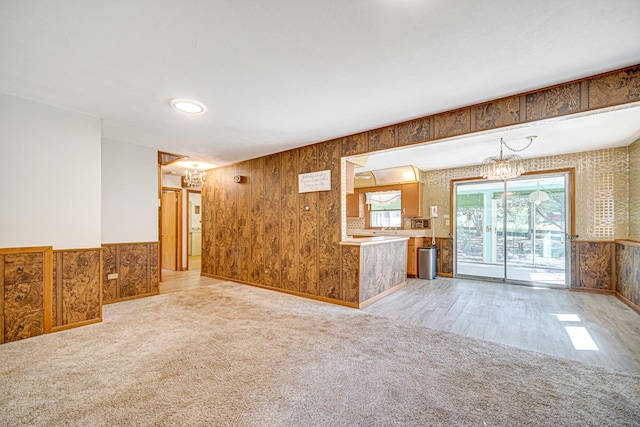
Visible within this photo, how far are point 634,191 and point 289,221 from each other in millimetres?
5813

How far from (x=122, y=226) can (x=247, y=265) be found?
2.24 metres

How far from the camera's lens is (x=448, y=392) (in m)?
1.99

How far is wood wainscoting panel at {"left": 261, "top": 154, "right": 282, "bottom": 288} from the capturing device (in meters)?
5.03

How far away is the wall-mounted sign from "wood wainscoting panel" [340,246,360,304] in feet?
3.45

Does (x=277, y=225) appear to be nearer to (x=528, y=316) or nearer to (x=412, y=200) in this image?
(x=412, y=200)

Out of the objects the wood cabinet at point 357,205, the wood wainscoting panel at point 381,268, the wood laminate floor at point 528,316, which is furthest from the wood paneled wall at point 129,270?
the wood cabinet at point 357,205

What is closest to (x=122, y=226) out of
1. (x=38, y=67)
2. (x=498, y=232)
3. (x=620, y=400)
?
(x=38, y=67)

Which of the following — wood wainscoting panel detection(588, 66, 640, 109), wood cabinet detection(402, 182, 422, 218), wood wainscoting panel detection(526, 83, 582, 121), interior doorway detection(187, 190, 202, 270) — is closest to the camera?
wood wainscoting panel detection(588, 66, 640, 109)

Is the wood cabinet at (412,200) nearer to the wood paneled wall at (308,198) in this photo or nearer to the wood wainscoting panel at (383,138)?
the wood paneled wall at (308,198)

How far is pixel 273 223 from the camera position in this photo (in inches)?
202

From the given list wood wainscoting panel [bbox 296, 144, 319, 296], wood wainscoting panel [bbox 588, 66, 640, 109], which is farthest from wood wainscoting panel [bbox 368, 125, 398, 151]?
wood wainscoting panel [bbox 588, 66, 640, 109]

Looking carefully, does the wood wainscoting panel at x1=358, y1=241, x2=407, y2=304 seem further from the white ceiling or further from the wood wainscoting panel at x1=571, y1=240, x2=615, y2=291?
the wood wainscoting panel at x1=571, y1=240, x2=615, y2=291

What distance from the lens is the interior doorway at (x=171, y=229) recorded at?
7188 millimetres

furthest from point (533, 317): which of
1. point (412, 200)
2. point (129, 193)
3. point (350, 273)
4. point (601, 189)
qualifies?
point (129, 193)
